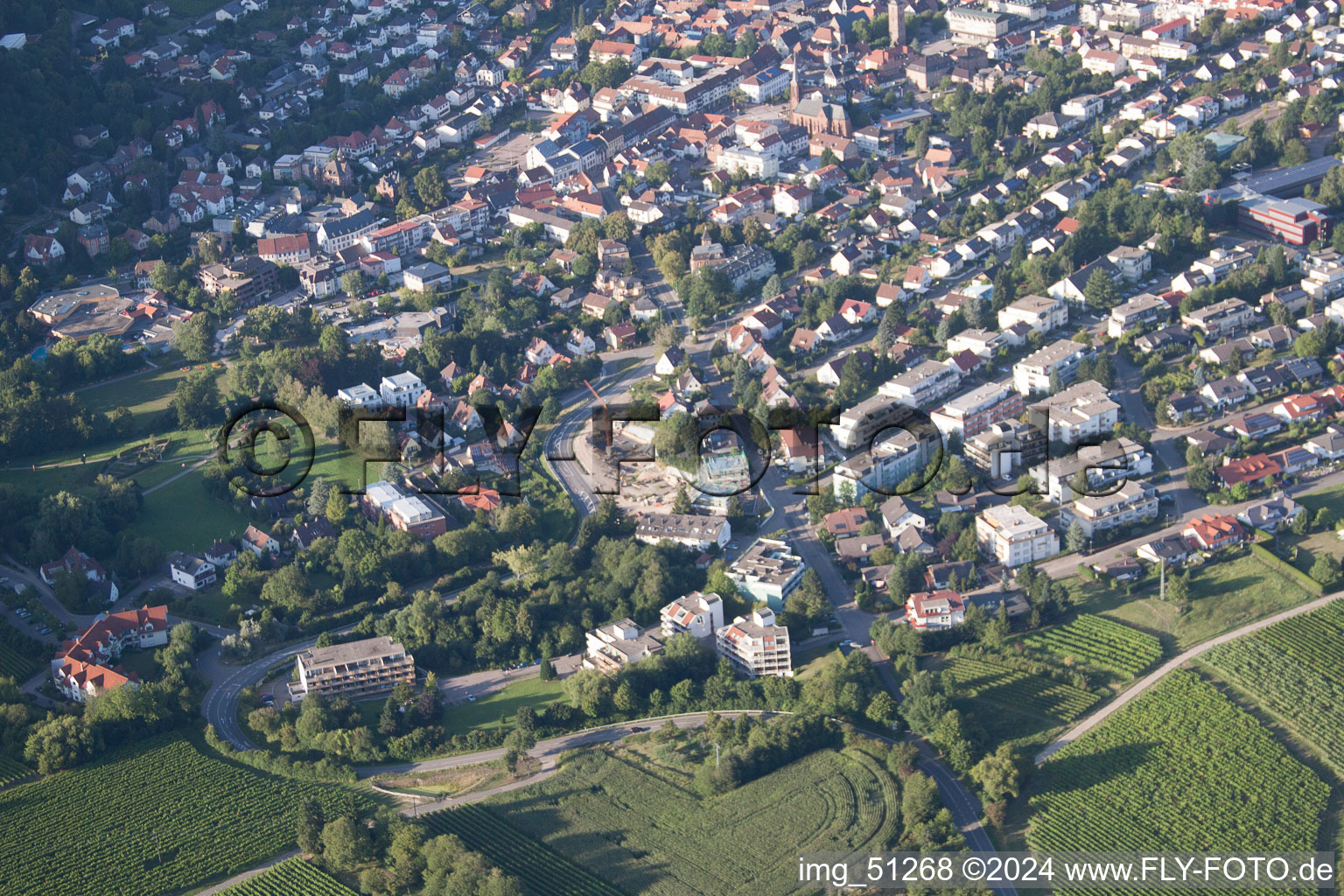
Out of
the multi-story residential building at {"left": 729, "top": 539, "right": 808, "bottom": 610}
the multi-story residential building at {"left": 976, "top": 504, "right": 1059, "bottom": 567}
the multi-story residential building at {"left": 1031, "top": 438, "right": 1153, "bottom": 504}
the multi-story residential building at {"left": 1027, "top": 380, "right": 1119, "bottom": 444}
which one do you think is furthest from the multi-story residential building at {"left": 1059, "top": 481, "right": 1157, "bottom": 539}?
the multi-story residential building at {"left": 729, "top": 539, "right": 808, "bottom": 610}

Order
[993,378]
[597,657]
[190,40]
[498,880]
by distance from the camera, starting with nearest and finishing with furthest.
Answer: [498,880] < [597,657] < [993,378] < [190,40]

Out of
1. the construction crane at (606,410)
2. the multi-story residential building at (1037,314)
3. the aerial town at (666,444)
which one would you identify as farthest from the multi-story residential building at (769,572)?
the multi-story residential building at (1037,314)

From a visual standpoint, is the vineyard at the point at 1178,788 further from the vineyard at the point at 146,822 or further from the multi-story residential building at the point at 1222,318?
the multi-story residential building at the point at 1222,318

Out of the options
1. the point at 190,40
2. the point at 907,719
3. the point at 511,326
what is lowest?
the point at 907,719

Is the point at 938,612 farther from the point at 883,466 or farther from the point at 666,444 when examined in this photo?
the point at 666,444

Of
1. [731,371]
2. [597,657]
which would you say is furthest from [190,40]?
[597,657]

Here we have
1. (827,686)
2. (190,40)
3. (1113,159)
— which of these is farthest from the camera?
(190,40)

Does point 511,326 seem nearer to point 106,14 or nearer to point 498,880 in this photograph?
point 498,880
